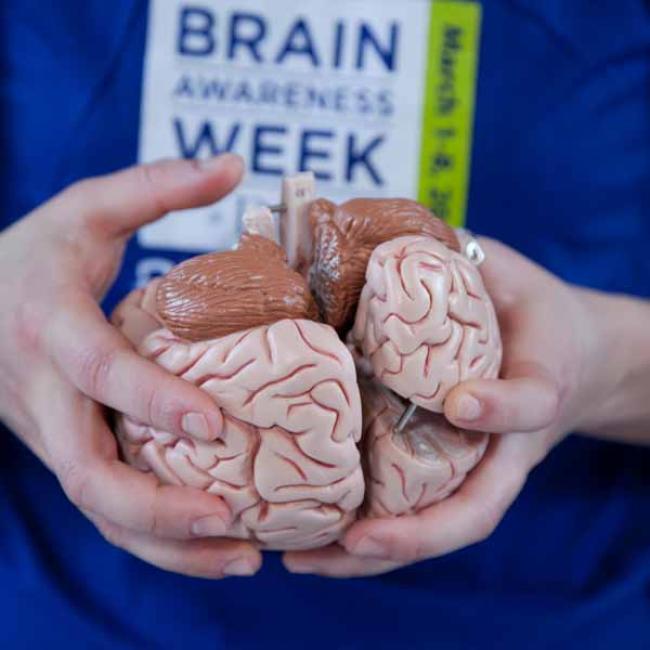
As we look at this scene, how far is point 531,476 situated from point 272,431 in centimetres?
67

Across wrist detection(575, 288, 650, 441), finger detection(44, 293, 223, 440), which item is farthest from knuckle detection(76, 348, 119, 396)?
wrist detection(575, 288, 650, 441)

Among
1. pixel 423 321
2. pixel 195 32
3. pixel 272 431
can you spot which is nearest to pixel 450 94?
pixel 195 32

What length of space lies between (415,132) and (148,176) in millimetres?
498

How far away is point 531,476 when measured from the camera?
144 centimetres

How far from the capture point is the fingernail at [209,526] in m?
0.92

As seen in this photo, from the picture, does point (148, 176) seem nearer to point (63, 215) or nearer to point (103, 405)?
point (63, 215)

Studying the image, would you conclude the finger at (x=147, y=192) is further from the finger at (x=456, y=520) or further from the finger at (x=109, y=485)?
the finger at (x=456, y=520)

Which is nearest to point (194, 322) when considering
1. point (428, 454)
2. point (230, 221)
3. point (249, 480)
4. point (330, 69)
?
point (249, 480)

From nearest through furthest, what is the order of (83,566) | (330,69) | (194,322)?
(194,322) < (83,566) < (330,69)

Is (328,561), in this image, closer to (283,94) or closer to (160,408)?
(160,408)

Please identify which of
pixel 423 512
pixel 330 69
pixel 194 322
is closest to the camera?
pixel 194 322

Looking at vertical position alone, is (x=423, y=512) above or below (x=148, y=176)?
below

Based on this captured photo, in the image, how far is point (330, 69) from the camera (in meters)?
1.44

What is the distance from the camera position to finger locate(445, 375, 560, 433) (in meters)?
0.91
